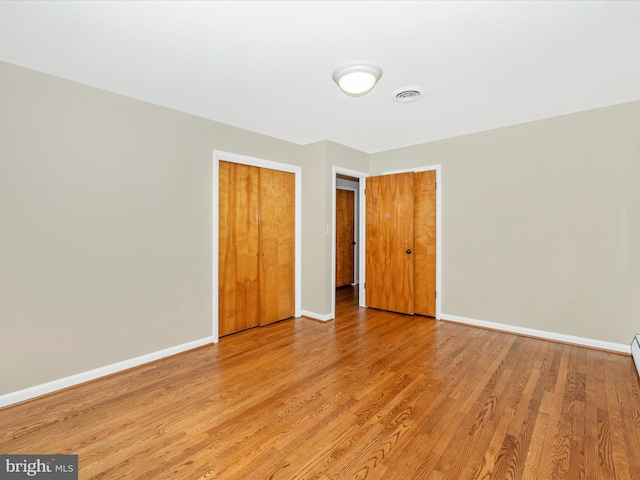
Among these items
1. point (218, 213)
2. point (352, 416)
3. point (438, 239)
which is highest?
point (218, 213)

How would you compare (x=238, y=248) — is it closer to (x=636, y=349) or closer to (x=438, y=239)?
(x=438, y=239)

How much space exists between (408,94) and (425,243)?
87.8 inches

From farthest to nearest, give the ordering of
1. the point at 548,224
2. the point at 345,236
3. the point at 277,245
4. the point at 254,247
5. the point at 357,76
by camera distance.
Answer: the point at 345,236
the point at 277,245
the point at 254,247
the point at 548,224
the point at 357,76

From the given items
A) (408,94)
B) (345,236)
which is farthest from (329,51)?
(345,236)

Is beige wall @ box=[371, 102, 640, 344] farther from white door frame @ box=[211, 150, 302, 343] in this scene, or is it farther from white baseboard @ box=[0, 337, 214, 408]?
white baseboard @ box=[0, 337, 214, 408]

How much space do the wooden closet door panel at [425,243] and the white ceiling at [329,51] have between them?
1.31 m

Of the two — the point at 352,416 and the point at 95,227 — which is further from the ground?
the point at 95,227

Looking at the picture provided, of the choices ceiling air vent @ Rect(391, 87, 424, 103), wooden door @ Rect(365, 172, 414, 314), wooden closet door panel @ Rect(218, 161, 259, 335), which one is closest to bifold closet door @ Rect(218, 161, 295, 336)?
wooden closet door panel @ Rect(218, 161, 259, 335)

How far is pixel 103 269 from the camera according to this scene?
8.59 ft

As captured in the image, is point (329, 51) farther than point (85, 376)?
No

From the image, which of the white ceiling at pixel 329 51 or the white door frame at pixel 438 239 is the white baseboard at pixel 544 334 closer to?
the white door frame at pixel 438 239

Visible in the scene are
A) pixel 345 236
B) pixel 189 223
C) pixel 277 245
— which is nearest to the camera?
pixel 189 223

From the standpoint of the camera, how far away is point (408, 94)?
271 cm

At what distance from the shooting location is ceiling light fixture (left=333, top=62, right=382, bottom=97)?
2207mm
